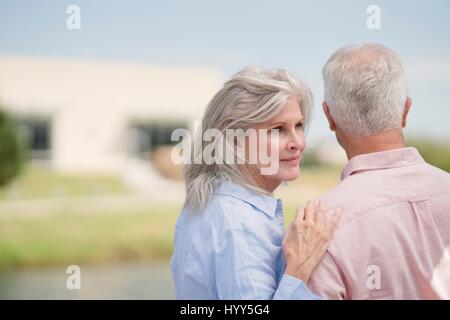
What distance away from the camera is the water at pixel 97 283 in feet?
35.8

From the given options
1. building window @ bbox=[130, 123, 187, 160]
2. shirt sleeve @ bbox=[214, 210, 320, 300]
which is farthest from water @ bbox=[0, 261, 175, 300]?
building window @ bbox=[130, 123, 187, 160]

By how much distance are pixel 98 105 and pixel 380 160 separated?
2273cm

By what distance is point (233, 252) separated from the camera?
1833mm

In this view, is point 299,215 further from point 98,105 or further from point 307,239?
point 98,105

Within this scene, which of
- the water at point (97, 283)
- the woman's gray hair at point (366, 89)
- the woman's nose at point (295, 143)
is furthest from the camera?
the water at point (97, 283)

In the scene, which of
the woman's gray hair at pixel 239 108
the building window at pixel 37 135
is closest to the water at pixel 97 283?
the woman's gray hair at pixel 239 108

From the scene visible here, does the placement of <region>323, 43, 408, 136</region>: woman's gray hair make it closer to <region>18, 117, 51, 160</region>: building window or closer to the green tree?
the green tree

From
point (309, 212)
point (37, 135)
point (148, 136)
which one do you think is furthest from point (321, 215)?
point (148, 136)

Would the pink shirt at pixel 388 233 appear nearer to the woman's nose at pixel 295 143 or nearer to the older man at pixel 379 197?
the older man at pixel 379 197

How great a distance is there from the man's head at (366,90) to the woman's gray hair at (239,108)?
138mm

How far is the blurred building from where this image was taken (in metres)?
23.0

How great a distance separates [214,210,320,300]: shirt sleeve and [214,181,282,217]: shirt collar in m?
0.12

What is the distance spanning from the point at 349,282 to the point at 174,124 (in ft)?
76.8
